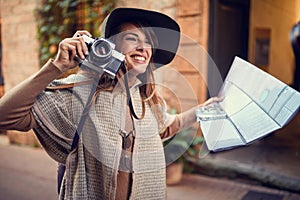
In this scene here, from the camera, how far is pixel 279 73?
5422mm

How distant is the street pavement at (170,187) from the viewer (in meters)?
2.86

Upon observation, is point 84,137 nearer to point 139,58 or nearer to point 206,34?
point 139,58

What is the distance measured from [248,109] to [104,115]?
1.67ft

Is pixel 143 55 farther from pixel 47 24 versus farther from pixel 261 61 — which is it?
pixel 261 61

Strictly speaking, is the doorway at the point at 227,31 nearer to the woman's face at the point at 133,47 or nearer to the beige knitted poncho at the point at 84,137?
the woman's face at the point at 133,47

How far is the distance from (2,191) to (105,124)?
8.37 feet

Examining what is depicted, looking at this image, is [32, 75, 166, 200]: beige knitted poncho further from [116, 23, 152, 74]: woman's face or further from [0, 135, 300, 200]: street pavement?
[0, 135, 300, 200]: street pavement

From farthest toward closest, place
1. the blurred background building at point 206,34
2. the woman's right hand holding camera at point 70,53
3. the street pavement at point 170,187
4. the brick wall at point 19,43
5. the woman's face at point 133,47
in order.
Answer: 1. the brick wall at point 19,43
2. the blurred background building at point 206,34
3. the street pavement at point 170,187
4. the woman's face at point 133,47
5. the woman's right hand holding camera at point 70,53

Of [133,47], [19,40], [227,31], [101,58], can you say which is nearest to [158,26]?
[133,47]

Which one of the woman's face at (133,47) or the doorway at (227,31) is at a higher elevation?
the woman's face at (133,47)

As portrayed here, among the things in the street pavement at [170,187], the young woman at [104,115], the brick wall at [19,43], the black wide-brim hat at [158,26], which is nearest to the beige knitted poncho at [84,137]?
the young woman at [104,115]

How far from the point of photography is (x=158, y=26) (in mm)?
1307

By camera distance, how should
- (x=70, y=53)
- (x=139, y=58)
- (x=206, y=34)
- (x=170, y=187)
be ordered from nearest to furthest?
(x=70, y=53), (x=139, y=58), (x=170, y=187), (x=206, y=34)

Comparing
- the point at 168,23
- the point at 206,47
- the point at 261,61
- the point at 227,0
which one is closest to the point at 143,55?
the point at 168,23
